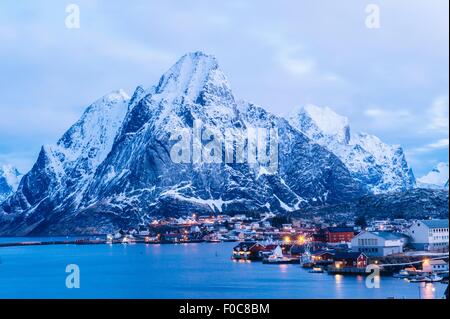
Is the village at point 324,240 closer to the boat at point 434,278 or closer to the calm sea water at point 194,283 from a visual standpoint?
the boat at point 434,278

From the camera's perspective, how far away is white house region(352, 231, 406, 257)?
1495 cm

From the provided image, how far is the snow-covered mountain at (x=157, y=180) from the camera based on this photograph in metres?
33.0

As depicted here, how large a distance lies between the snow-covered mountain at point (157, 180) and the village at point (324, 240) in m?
1.33

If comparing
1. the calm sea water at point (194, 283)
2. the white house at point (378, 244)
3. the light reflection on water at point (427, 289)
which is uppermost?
the white house at point (378, 244)

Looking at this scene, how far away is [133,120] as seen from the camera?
58.2 meters

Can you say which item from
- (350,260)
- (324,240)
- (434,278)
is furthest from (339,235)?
(434,278)

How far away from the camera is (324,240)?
939 inches

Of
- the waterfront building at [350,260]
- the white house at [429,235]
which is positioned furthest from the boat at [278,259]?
the white house at [429,235]

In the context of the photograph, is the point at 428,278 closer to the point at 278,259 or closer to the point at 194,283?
the point at 194,283

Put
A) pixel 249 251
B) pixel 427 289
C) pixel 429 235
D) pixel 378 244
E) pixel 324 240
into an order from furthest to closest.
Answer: pixel 249 251, pixel 324 240, pixel 378 244, pixel 429 235, pixel 427 289

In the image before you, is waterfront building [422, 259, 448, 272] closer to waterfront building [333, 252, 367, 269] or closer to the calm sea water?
the calm sea water

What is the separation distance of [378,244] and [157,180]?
3096cm

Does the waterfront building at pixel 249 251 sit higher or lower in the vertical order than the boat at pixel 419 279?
higher
